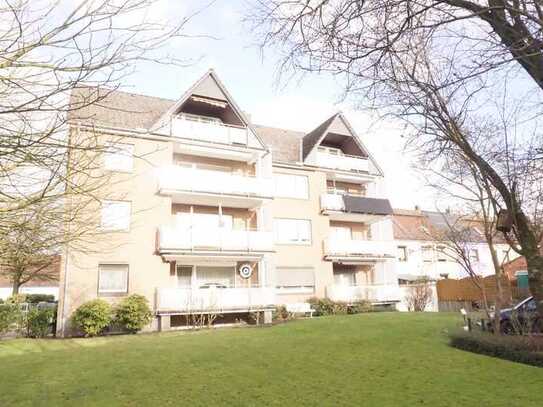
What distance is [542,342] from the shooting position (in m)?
11.4

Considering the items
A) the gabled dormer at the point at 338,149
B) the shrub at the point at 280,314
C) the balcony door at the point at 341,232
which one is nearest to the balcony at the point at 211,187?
the gabled dormer at the point at 338,149

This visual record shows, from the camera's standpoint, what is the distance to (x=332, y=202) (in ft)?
93.2

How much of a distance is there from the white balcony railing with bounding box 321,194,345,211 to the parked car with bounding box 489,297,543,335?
42.1 ft

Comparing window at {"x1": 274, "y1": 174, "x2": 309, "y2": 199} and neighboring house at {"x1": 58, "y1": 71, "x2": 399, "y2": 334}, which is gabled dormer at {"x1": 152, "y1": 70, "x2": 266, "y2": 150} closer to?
neighboring house at {"x1": 58, "y1": 71, "x2": 399, "y2": 334}

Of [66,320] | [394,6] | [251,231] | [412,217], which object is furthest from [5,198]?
[412,217]

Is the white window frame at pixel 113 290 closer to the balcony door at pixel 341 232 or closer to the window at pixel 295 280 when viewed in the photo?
the window at pixel 295 280

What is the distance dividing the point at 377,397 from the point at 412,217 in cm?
4104

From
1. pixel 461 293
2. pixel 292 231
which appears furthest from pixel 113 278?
pixel 461 293

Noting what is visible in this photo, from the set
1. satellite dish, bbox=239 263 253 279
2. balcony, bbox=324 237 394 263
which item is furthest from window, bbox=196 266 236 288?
balcony, bbox=324 237 394 263

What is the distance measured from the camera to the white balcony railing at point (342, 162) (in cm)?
2954

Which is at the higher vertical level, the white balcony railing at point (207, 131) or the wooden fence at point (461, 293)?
the white balcony railing at point (207, 131)

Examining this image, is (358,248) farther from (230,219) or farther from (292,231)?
(230,219)

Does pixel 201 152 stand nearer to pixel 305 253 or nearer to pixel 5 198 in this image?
pixel 305 253

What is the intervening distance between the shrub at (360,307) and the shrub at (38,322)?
15.7m
